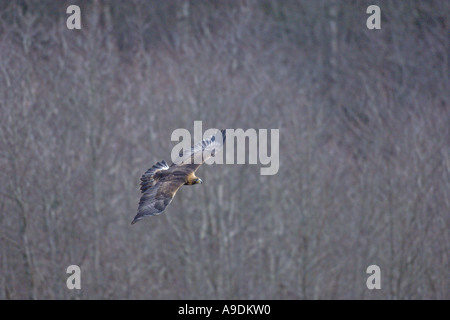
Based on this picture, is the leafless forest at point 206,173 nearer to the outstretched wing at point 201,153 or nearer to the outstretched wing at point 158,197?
the outstretched wing at point 201,153

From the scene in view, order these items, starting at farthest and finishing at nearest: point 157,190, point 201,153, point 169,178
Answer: point 201,153
point 169,178
point 157,190

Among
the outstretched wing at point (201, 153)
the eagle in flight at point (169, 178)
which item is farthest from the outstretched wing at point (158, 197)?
the outstretched wing at point (201, 153)

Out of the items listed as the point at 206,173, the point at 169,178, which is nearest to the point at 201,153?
the point at 169,178

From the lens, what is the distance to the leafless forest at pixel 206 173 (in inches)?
1219

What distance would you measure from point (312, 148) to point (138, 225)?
15.9ft

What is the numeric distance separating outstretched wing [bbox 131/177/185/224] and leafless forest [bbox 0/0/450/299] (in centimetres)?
1394

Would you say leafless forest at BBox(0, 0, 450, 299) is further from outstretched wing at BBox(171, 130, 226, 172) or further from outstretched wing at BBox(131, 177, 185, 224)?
outstretched wing at BBox(131, 177, 185, 224)

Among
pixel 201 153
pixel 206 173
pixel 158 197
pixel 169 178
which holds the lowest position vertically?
pixel 158 197

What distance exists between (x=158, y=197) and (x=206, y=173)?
16.7m

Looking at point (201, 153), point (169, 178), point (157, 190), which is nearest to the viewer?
point (157, 190)

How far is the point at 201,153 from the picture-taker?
58.6ft

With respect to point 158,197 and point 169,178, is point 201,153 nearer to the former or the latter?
point 169,178

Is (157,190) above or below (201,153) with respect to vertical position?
below

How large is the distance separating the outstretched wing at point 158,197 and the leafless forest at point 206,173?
13.9 meters
